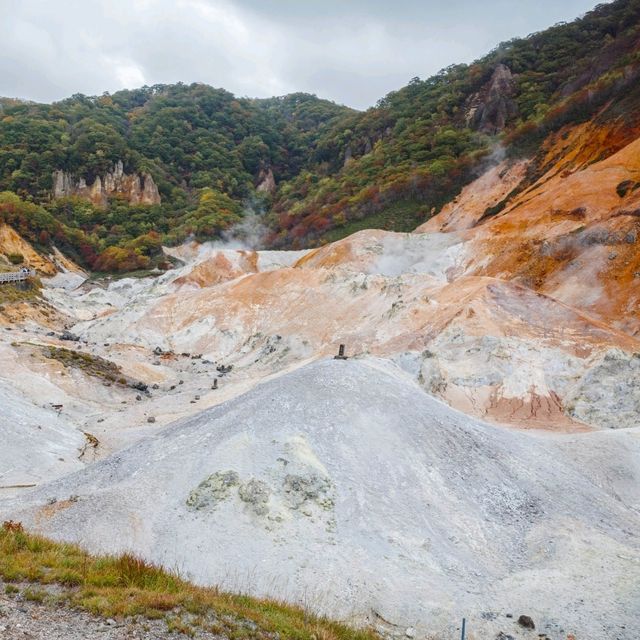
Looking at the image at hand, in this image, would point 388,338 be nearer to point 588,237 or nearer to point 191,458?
point 588,237

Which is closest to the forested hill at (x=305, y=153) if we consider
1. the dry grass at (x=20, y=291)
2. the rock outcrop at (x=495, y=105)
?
the rock outcrop at (x=495, y=105)

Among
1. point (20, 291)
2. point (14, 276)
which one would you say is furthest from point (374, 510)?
point (14, 276)

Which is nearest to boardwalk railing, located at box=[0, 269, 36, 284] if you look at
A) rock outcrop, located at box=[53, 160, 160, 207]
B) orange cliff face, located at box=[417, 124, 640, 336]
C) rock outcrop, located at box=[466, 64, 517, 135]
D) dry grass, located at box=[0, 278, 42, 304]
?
dry grass, located at box=[0, 278, 42, 304]

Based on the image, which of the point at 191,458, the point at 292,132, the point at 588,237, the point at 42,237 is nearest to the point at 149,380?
the point at 191,458

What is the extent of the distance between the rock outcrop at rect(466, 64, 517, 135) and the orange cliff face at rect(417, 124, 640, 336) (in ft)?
80.8

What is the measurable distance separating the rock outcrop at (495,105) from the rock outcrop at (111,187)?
58.3 metres

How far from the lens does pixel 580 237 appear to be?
3606cm

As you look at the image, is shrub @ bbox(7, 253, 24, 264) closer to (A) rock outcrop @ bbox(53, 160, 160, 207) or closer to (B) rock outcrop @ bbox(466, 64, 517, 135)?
(A) rock outcrop @ bbox(53, 160, 160, 207)

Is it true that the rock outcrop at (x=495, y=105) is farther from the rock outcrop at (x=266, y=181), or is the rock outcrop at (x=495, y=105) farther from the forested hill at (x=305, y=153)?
the rock outcrop at (x=266, y=181)

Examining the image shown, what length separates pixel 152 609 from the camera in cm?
702

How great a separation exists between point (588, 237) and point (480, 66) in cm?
6875

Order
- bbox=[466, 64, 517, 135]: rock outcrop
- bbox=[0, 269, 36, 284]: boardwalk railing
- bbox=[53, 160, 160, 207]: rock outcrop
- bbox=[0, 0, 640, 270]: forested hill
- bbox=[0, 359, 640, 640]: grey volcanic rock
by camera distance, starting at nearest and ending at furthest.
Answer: bbox=[0, 359, 640, 640]: grey volcanic rock → bbox=[0, 269, 36, 284]: boardwalk railing → bbox=[0, 0, 640, 270]: forested hill → bbox=[466, 64, 517, 135]: rock outcrop → bbox=[53, 160, 160, 207]: rock outcrop

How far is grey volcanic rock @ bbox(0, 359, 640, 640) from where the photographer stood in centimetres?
1091

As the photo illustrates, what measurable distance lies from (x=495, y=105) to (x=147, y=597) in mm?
86595
